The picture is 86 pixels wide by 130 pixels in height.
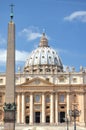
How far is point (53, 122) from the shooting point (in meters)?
74.3

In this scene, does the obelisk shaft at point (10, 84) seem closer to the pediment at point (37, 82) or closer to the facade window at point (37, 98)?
the pediment at point (37, 82)

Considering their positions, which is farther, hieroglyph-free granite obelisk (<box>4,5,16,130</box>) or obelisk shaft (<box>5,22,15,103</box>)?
obelisk shaft (<box>5,22,15,103</box>)

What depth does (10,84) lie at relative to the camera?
1155 inches

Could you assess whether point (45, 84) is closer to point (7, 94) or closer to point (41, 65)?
point (41, 65)

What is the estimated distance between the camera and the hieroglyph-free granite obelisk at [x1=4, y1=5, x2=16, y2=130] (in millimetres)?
28953

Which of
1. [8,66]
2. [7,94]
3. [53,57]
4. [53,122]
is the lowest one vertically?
[53,122]

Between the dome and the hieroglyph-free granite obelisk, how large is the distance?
63608mm

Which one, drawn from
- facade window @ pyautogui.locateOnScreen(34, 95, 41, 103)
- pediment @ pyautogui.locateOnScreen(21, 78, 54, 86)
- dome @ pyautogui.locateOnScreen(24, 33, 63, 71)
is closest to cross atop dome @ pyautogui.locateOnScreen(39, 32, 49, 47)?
dome @ pyautogui.locateOnScreen(24, 33, 63, 71)

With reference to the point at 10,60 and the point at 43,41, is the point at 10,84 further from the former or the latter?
the point at 43,41

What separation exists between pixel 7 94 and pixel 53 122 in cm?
4630

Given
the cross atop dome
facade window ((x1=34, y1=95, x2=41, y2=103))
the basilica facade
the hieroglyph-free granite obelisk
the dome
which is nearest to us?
the hieroglyph-free granite obelisk

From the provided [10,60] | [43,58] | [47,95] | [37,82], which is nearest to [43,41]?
[43,58]


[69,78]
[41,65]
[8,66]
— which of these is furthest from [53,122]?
[8,66]

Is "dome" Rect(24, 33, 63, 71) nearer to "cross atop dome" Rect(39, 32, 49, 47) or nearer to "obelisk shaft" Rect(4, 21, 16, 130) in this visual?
"cross atop dome" Rect(39, 32, 49, 47)
